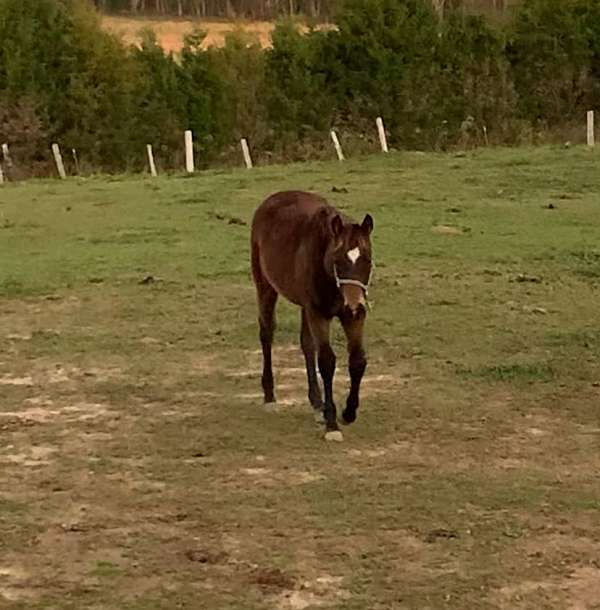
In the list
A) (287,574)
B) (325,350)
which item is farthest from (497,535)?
(325,350)

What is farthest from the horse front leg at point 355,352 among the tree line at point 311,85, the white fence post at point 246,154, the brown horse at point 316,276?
the tree line at point 311,85

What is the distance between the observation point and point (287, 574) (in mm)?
4367

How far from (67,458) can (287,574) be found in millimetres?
1835

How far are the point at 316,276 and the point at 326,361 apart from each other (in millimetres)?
425

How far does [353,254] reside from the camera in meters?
5.64

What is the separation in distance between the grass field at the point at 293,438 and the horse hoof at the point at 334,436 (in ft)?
0.21

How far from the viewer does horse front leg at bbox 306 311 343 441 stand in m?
6.12

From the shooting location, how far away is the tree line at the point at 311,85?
1096 inches

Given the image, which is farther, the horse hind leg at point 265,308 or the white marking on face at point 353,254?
the horse hind leg at point 265,308

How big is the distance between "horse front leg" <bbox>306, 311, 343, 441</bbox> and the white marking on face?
0.59 metres

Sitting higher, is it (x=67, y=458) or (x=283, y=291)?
(x=283, y=291)

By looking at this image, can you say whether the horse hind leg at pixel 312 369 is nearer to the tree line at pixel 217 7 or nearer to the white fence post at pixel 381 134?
the white fence post at pixel 381 134

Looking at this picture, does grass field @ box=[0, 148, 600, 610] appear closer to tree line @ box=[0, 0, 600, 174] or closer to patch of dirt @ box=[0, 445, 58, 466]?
patch of dirt @ box=[0, 445, 58, 466]

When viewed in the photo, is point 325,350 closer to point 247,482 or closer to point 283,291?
point 283,291
